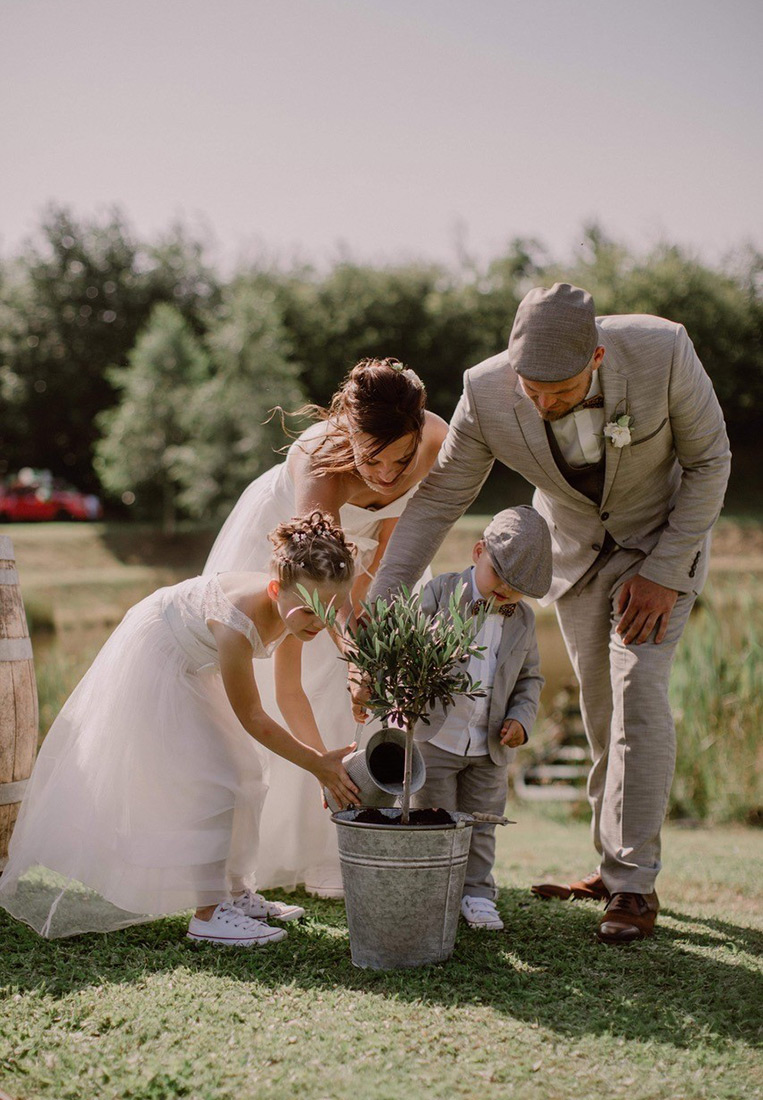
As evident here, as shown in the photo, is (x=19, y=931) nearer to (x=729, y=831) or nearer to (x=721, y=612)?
(x=729, y=831)

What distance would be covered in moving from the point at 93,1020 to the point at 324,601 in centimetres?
135

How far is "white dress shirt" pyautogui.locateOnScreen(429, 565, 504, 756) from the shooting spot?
3.65 metres

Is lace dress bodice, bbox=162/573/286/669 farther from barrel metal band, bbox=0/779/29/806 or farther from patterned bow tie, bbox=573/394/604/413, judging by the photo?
patterned bow tie, bbox=573/394/604/413

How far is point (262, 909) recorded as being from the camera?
12.1 ft

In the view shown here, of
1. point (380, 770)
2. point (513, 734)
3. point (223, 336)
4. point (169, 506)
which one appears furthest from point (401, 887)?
point (169, 506)

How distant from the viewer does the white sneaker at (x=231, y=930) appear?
3361mm

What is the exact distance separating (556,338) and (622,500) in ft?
2.63

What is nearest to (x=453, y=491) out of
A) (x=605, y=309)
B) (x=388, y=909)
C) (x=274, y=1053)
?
(x=388, y=909)

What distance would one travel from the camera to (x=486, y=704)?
12.1 ft

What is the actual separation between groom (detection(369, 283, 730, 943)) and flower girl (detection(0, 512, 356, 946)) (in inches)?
19.9

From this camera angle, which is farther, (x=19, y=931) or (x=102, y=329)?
(x=102, y=329)

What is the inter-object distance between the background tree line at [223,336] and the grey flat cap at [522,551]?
14159mm

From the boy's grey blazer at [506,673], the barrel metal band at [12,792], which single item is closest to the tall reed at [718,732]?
the boy's grey blazer at [506,673]

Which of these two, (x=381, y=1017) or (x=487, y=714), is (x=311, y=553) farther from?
(x=381, y=1017)
